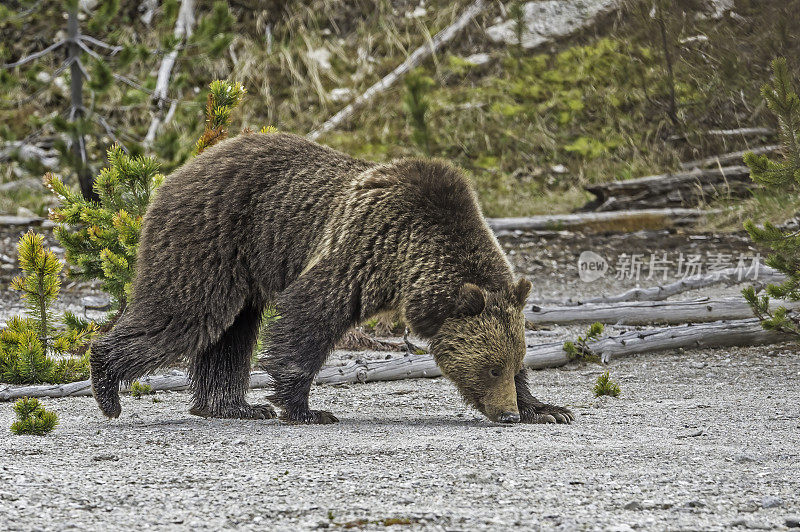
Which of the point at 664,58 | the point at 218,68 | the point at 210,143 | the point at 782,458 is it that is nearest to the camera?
the point at 782,458

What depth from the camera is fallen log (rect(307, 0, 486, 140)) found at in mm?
15117

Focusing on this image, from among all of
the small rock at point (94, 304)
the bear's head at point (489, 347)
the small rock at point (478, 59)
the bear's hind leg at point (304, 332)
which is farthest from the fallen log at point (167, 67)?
the bear's head at point (489, 347)

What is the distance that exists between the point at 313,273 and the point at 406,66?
1083 centimetres

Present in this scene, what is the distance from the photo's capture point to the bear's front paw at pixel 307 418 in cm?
578

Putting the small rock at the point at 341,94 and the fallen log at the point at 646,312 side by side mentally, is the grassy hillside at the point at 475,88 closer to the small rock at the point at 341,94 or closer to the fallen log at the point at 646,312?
the small rock at the point at 341,94

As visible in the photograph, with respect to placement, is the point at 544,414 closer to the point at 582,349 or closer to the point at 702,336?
the point at 582,349

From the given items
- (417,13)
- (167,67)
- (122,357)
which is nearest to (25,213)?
(167,67)

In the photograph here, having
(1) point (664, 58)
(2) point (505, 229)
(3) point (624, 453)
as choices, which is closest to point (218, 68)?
(2) point (505, 229)

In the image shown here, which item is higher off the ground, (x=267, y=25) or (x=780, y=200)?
(x=267, y=25)

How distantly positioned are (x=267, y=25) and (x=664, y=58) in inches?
284

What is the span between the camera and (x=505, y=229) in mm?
12508

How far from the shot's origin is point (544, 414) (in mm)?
5910

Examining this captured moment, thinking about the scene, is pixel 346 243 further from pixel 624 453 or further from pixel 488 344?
pixel 624 453

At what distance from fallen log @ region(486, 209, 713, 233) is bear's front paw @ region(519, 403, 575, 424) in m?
6.65
